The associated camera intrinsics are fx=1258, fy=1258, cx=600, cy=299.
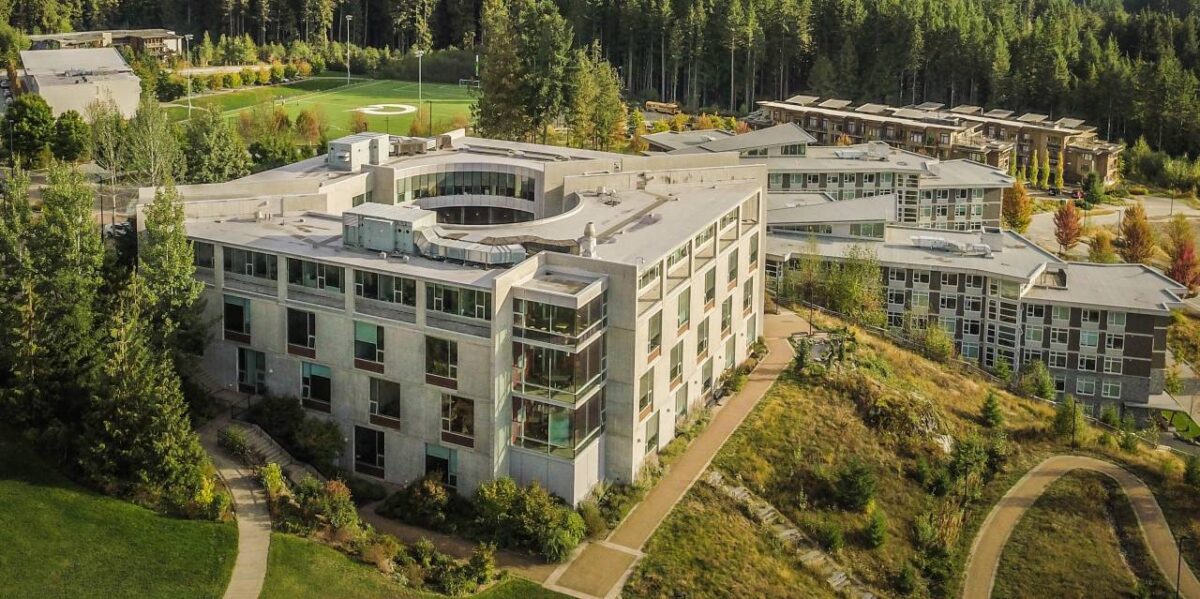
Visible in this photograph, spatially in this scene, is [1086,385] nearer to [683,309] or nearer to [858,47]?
[683,309]

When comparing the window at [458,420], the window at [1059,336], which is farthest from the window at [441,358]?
the window at [1059,336]

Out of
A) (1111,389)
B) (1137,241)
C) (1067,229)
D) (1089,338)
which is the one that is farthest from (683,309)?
(1137,241)

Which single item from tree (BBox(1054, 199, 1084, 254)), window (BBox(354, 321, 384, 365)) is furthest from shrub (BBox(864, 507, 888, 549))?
tree (BBox(1054, 199, 1084, 254))

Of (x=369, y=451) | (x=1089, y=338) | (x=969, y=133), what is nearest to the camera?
(x=369, y=451)

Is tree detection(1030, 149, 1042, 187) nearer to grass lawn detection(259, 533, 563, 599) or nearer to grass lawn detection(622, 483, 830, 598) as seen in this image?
grass lawn detection(622, 483, 830, 598)

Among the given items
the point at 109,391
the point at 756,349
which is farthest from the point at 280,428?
the point at 756,349

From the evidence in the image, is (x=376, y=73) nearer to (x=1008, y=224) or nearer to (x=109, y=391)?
(x=1008, y=224)

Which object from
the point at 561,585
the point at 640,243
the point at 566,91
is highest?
the point at 566,91
